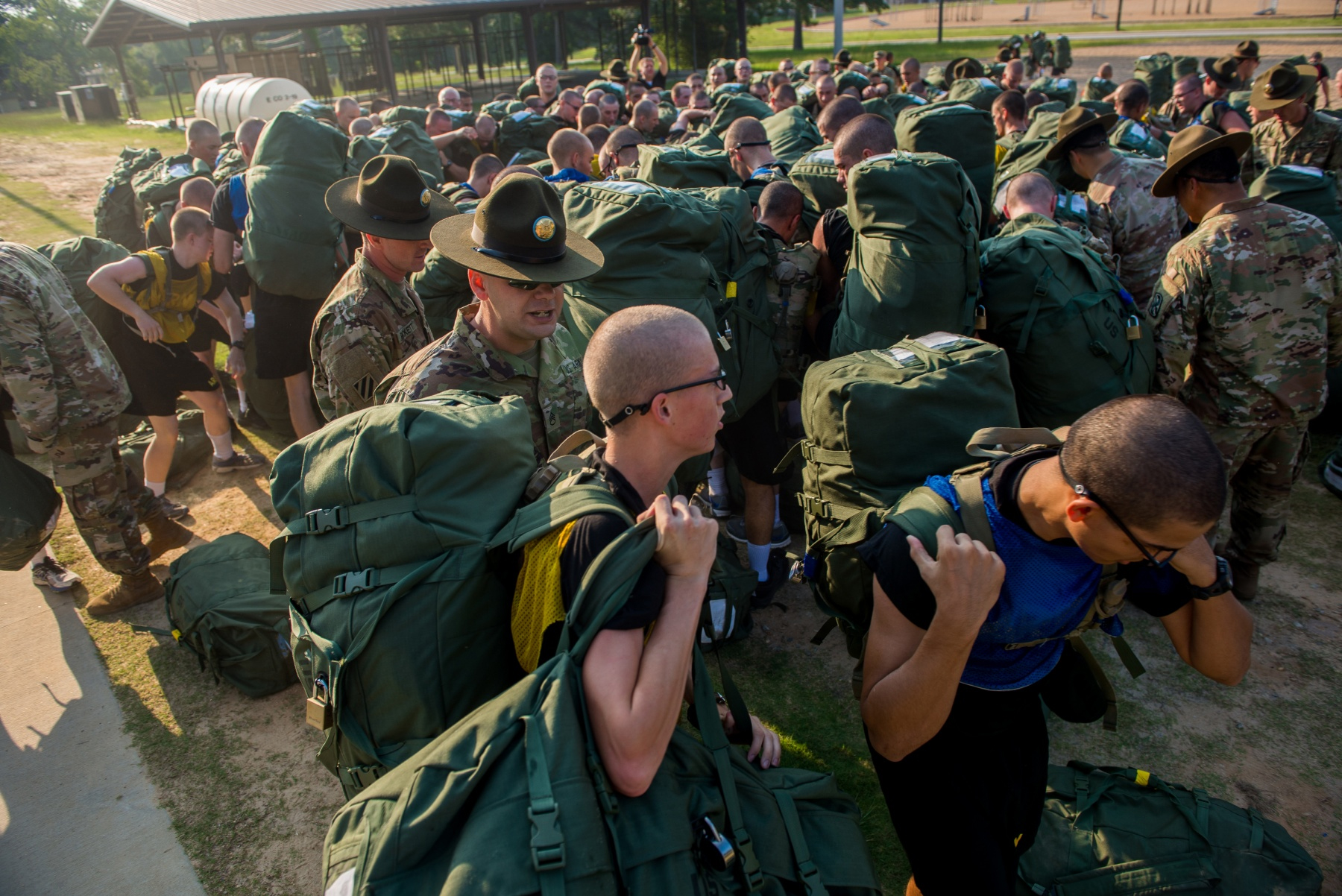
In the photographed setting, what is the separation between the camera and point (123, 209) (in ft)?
31.1

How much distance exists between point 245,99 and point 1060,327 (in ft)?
67.6

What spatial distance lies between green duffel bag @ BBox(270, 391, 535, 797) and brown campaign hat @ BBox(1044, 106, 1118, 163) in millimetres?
5181

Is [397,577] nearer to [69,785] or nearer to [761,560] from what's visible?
[69,785]

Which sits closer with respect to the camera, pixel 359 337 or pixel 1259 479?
pixel 359 337

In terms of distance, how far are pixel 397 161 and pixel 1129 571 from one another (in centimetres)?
375

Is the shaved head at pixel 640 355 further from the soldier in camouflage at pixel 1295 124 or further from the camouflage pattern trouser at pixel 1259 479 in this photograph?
the soldier in camouflage at pixel 1295 124

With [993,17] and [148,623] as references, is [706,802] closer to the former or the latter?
[148,623]

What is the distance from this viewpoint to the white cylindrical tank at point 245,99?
1858 centimetres

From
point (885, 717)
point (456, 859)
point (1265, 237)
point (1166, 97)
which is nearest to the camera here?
point (456, 859)

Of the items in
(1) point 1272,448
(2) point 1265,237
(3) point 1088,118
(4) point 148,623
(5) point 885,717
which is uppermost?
(3) point 1088,118

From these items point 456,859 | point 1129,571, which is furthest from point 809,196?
point 456,859

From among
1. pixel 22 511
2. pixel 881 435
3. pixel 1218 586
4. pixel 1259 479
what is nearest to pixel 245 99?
pixel 22 511

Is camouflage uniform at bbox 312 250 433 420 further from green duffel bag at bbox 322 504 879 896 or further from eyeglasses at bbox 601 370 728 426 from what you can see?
green duffel bag at bbox 322 504 879 896

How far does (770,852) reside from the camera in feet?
6.53
